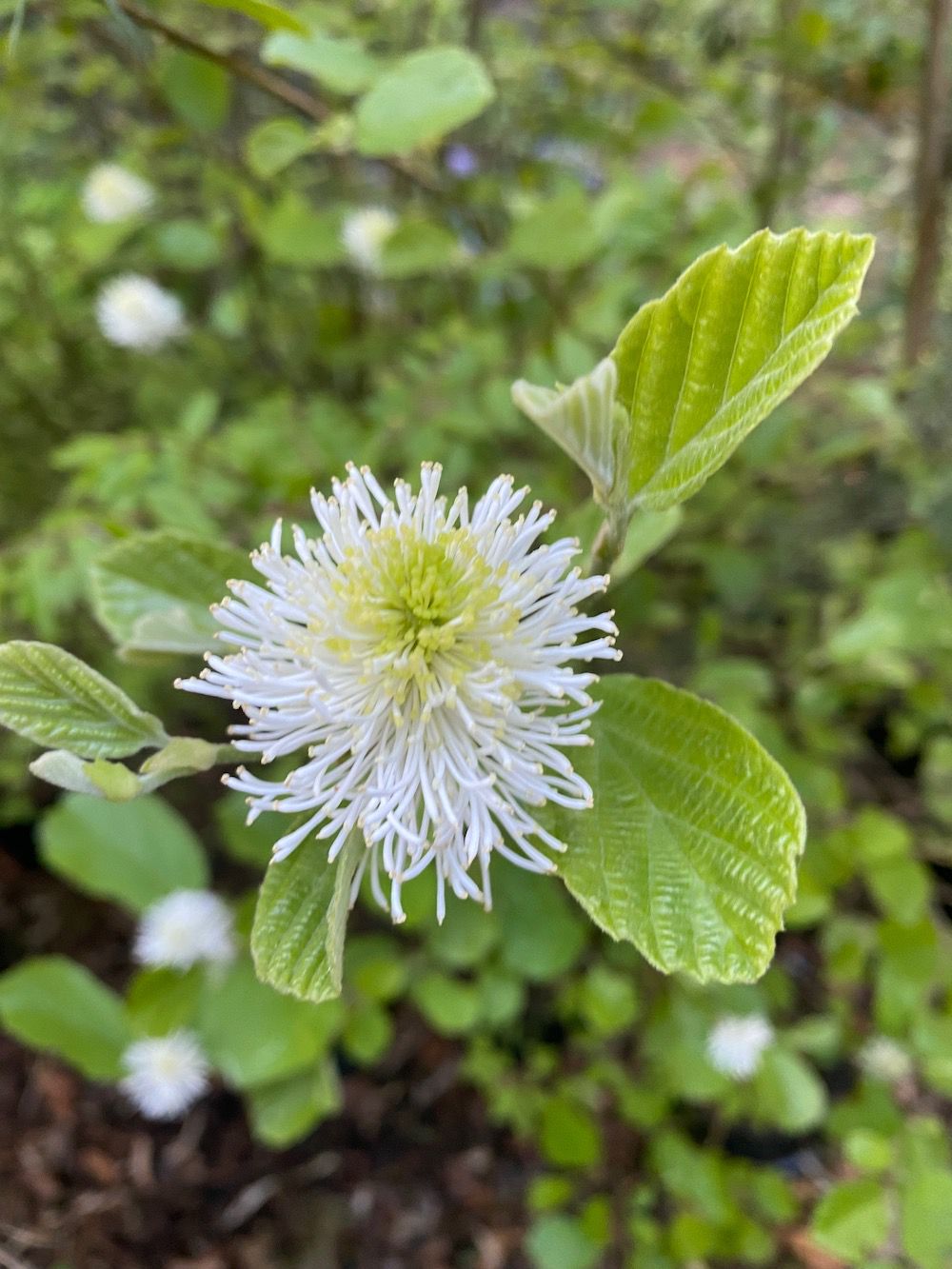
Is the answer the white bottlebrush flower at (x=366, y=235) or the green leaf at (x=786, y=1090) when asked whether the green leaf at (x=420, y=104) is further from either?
the green leaf at (x=786, y=1090)

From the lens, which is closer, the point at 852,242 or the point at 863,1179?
the point at 852,242

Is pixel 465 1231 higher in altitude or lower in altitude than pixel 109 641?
lower

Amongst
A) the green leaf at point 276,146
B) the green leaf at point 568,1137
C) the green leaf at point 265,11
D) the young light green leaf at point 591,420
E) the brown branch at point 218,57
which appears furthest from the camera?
the green leaf at point 568,1137

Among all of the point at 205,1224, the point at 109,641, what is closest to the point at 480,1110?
the point at 205,1224

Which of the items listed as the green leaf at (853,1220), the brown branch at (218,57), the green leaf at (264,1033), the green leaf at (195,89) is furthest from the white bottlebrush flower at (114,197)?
the green leaf at (853,1220)

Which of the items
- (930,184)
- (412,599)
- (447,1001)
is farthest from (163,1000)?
(930,184)

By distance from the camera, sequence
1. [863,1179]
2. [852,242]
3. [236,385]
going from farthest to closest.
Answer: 1. [236,385]
2. [863,1179]
3. [852,242]

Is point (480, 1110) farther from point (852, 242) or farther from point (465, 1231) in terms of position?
point (852, 242)
